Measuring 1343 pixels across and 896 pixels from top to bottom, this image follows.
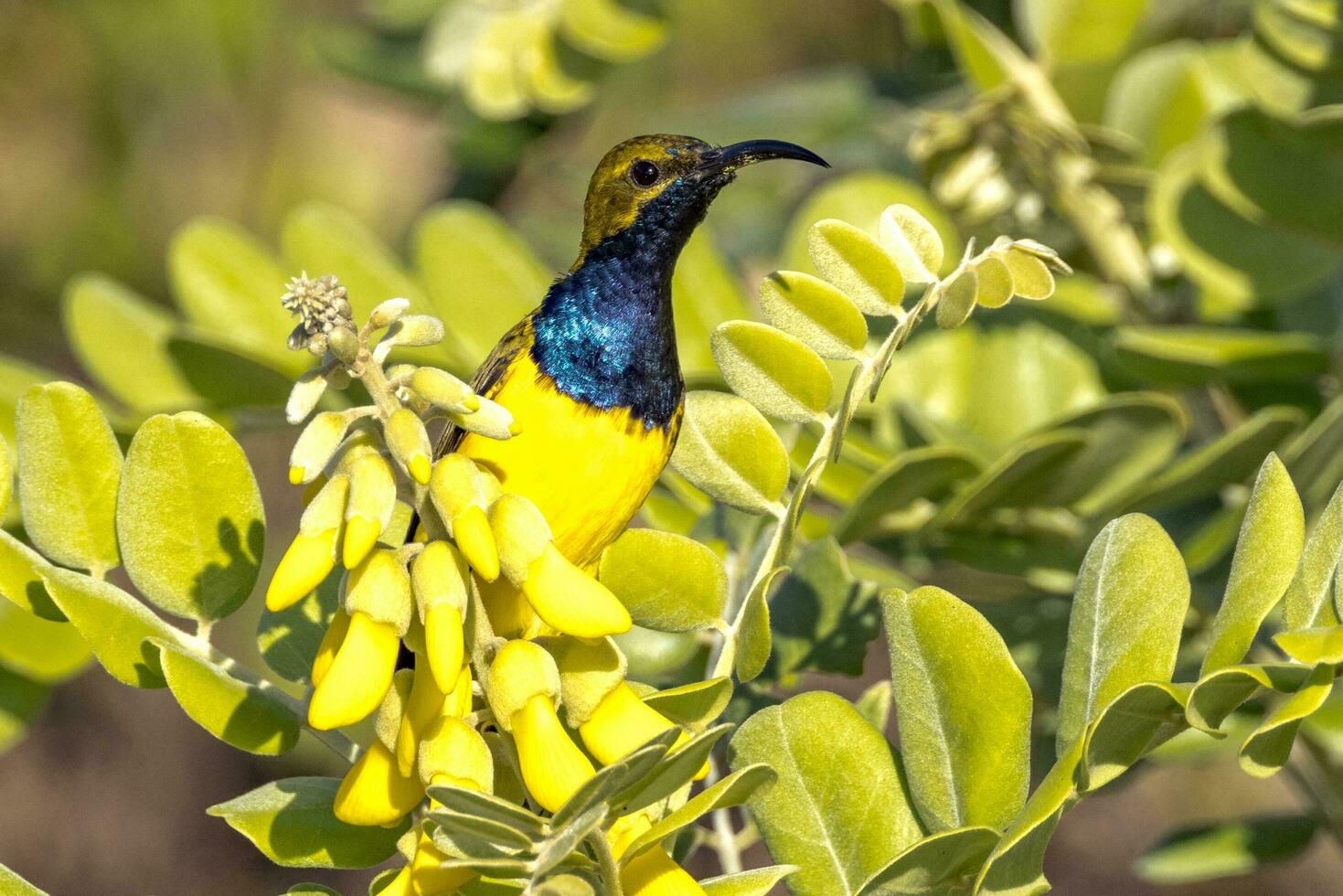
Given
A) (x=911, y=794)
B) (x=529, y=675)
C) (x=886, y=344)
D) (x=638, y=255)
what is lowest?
(x=911, y=794)

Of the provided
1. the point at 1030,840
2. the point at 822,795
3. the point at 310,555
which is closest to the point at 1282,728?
Result: the point at 1030,840

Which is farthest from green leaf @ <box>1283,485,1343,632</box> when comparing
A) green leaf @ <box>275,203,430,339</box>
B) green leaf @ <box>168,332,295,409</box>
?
green leaf @ <box>275,203,430,339</box>

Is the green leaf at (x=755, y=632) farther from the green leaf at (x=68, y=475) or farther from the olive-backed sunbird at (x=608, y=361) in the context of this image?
the green leaf at (x=68, y=475)

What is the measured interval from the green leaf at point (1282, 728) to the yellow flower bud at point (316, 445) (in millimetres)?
615

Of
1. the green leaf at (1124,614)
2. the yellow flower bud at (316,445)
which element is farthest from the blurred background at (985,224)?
the yellow flower bud at (316,445)

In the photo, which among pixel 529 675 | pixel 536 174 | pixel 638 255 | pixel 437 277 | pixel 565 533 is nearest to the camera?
pixel 529 675

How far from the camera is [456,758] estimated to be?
951 millimetres

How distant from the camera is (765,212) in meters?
2.82

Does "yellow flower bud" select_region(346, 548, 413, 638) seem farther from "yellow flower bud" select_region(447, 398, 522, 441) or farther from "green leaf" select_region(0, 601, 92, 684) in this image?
"green leaf" select_region(0, 601, 92, 684)

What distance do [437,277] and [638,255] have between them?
410 mm

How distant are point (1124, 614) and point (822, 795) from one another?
25 centimetres

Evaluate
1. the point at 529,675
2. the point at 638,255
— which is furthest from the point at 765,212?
the point at 529,675

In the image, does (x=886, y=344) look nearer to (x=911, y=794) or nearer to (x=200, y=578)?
→ (x=911, y=794)

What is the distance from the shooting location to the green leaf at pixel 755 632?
3.46 feet
